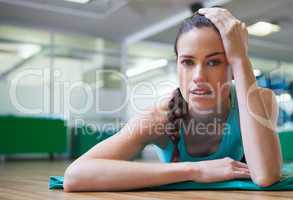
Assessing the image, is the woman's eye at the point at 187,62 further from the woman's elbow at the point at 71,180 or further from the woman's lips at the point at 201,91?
the woman's elbow at the point at 71,180

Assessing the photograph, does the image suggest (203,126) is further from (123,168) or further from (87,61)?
(87,61)

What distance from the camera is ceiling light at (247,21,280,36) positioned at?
315 inches

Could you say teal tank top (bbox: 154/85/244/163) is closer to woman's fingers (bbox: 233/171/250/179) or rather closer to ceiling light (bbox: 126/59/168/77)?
woman's fingers (bbox: 233/171/250/179)

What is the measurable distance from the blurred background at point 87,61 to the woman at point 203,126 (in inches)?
202

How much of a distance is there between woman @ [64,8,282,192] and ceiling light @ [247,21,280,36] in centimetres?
681

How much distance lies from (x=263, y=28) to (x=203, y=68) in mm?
7362

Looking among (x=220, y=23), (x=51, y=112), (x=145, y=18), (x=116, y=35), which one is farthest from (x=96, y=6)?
(x=220, y=23)

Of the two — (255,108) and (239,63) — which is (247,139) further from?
(239,63)

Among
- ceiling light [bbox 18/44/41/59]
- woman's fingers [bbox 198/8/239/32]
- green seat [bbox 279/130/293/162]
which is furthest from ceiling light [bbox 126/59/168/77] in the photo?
woman's fingers [bbox 198/8/239/32]

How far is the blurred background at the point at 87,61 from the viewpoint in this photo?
284 inches

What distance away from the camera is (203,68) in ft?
4.52

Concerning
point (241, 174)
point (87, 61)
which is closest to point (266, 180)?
point (241, 174)

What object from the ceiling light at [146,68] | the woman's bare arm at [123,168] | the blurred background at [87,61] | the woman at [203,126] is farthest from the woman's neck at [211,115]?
the ceiling light at [146,68]

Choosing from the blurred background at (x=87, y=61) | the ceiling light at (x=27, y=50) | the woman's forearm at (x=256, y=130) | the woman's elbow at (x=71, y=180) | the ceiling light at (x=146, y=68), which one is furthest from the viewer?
the ceiling light at (x=146, y=68)
